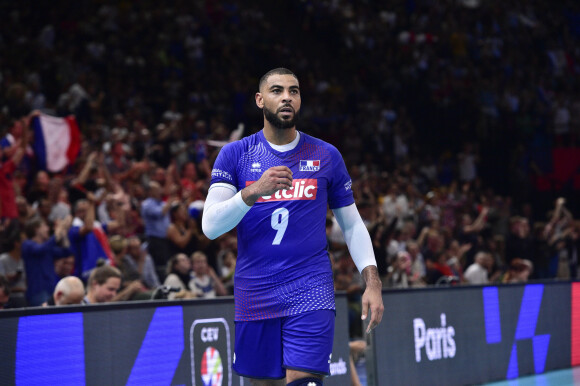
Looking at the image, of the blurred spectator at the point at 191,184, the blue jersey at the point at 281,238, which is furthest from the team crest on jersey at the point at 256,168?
the blurred spectator at the point at 191,184

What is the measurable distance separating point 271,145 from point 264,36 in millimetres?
17480

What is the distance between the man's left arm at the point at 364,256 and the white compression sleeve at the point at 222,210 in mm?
683

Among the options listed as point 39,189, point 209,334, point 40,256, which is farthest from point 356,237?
point 39,189

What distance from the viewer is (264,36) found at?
21.7 metres

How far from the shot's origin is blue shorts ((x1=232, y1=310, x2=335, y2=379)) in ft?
14.2

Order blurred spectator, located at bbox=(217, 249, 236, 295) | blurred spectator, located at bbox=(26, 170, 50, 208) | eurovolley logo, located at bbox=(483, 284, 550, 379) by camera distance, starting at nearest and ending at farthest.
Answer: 1. eurovolley logo, located at bbox=(483, 284, 550, 379)
2. blurred spectator, located at bbox=(217, 249, 236, 295)
3. blurred spectator, located at bbox=(26, 170, 50, 208)

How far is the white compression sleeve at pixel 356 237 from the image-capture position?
463cm

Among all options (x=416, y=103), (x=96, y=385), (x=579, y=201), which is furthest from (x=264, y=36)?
(x=96, y=385)

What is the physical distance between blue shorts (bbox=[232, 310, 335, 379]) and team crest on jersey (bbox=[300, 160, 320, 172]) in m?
0.78

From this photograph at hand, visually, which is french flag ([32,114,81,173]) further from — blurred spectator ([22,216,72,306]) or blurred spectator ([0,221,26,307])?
blurred spectator ([22,216,72,306])

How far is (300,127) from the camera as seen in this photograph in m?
19.2

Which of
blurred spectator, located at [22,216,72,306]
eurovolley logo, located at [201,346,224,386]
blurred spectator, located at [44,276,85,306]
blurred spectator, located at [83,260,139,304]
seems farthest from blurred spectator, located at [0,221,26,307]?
eurovolley logo, located at [201,346,224,386]

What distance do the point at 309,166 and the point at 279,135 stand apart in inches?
9.6

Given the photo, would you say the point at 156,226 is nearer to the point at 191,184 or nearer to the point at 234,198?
the point at 191,184
